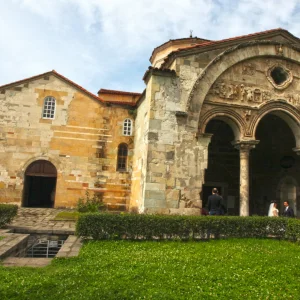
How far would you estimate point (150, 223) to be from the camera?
324 inches

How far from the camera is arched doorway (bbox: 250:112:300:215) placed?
52.6 ft

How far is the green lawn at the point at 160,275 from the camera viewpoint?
4434mm

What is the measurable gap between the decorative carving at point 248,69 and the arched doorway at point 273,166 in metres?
3.61

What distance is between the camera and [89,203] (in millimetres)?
14953

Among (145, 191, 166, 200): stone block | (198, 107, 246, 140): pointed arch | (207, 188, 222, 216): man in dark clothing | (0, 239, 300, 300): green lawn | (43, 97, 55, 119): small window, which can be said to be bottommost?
(0, 239, 300, 300): green lawn

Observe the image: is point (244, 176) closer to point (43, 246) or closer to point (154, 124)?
point (154, 124)

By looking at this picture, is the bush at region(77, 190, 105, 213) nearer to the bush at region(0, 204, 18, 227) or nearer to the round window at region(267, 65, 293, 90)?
the bush at region(0, 204, 18, 227)

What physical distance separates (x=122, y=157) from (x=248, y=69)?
7759 mm

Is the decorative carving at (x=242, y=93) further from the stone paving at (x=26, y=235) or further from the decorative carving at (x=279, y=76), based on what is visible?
the stone paving at (x=26, y=235)

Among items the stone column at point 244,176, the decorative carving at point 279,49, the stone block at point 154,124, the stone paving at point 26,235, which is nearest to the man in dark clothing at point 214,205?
the stone column at point 244,176

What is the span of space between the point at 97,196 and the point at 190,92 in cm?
739

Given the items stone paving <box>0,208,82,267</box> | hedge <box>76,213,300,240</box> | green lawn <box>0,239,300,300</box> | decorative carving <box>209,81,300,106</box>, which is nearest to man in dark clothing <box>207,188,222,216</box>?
hedge <box>76,213,300,240</box>

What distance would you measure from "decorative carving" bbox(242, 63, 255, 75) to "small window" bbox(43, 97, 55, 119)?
32.0ft

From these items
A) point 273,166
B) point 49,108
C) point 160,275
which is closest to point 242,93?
point 273,166
